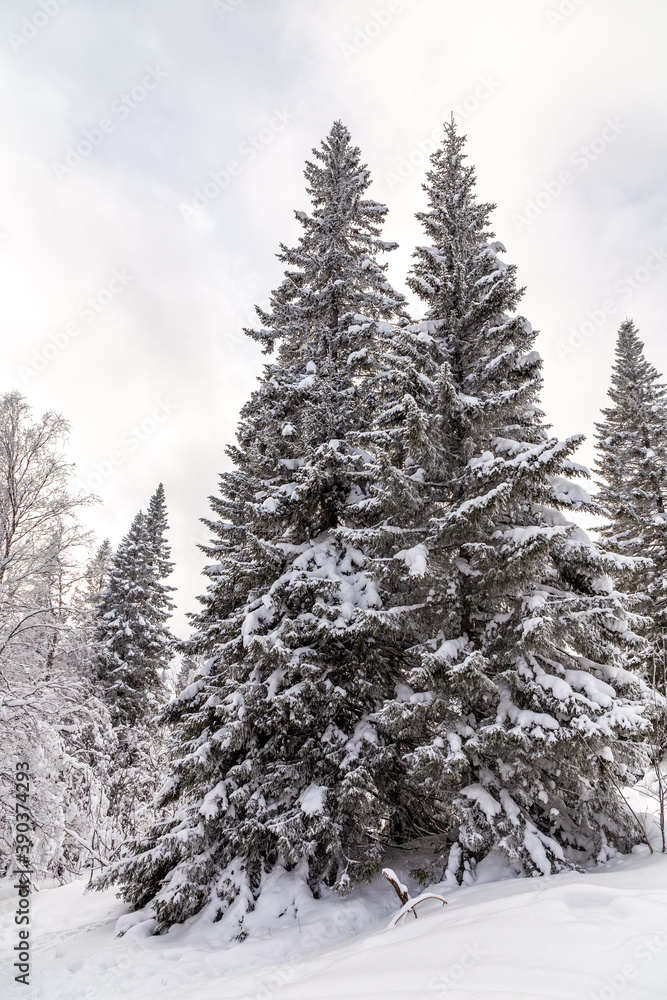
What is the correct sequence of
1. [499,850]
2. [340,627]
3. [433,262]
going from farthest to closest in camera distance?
[433,262] < [340,627] < [499,850]

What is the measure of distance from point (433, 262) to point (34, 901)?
56.6 feet

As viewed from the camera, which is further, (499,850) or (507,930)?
(499,850)

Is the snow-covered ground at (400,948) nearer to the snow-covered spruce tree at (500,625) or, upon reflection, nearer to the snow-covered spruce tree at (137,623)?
the snow-covered spruce tree at (500,625)

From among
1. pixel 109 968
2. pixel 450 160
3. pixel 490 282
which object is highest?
pixel 450 160

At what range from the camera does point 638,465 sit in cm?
1739

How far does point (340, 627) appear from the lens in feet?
25.6

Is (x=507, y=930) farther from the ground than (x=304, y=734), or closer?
closer

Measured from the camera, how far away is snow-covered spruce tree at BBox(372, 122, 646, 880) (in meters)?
6.09

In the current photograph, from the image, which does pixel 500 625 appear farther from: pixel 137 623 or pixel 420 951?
pixel 137 623

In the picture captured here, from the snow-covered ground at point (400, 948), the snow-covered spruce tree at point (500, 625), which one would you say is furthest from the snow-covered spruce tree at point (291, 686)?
the snow-covered spruce tree at point (500, 625)

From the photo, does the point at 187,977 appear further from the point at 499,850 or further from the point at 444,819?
the point at 444,819

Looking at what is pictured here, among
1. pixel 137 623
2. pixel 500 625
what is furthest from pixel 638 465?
pixel 137 623

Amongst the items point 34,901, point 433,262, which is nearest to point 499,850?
point 433,262

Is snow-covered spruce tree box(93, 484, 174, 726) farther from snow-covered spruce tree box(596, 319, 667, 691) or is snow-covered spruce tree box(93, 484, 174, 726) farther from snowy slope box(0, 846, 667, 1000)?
snow-covered spruce tree box(596, 319, 667, 691)
